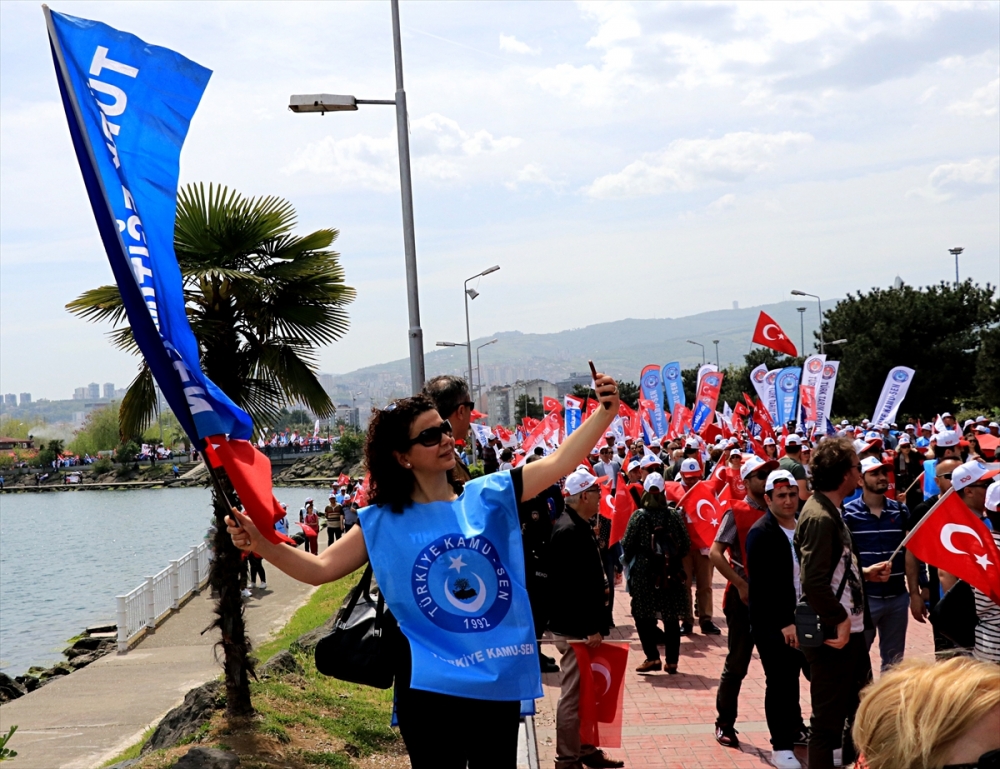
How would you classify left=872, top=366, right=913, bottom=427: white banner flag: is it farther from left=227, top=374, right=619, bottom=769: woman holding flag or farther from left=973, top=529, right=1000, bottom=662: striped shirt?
left=227, top=374, right=619, bottom=769: woman holding flag

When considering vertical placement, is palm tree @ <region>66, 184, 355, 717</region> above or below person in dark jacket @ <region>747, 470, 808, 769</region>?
above

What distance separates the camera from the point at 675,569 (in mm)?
9984

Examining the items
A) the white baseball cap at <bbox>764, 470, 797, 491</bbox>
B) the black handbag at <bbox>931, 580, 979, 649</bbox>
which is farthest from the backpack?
the black handbag at <bbox>931, 580, 979, 649</bbox>

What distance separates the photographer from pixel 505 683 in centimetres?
350

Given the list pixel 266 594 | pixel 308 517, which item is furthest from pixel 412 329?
pixel 308 517

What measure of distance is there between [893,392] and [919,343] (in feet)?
101

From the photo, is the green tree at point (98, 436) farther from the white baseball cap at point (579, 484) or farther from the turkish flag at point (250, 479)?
the turkish flag at point (250, 479)

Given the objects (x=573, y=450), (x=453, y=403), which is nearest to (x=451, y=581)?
(x=573, y=450)

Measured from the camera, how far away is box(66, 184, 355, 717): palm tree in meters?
8.85

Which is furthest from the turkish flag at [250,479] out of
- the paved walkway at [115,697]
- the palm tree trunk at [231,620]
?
the paved walkway at [115,697]

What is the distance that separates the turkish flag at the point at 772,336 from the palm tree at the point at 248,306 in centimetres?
1701

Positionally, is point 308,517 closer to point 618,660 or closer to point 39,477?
point 618,660

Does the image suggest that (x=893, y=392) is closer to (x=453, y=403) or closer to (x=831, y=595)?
(x=831, y=595)

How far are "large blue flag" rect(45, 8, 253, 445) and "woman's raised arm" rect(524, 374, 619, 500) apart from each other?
3.18ft
